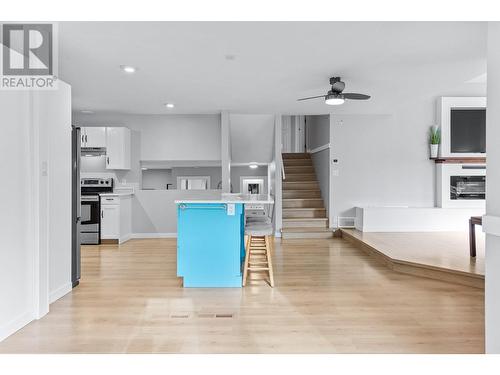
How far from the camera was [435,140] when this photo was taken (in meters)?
6.70

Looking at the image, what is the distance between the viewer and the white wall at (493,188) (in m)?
1.73

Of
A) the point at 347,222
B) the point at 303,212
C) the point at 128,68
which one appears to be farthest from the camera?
the point at 303,212

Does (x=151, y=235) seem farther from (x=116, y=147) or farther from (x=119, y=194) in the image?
(x=116, y=147)

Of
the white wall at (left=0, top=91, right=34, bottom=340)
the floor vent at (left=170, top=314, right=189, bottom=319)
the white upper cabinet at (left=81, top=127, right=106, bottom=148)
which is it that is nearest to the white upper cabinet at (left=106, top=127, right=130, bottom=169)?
the white upper cabinet at (left=81, top=127, right=106, bottom=148)

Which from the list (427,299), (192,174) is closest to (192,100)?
(192,174)

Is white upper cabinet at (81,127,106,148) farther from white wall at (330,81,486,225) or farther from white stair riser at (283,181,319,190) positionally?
white wall at (330,81,486,225)

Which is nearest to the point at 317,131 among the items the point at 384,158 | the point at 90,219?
the point at 384,158

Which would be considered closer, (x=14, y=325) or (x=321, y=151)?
(x=14, y=325)

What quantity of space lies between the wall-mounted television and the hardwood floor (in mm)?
4084

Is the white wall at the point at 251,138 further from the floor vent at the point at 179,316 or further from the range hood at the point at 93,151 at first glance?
the floor vent at the point at 179,316

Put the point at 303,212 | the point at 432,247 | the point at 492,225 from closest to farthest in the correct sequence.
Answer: the point at 492,225 < the point at 432,247 < the point at 303,212

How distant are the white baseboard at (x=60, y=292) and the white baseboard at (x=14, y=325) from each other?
440mm

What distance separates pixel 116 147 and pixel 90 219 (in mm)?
1470

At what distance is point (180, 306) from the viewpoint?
3.01m
